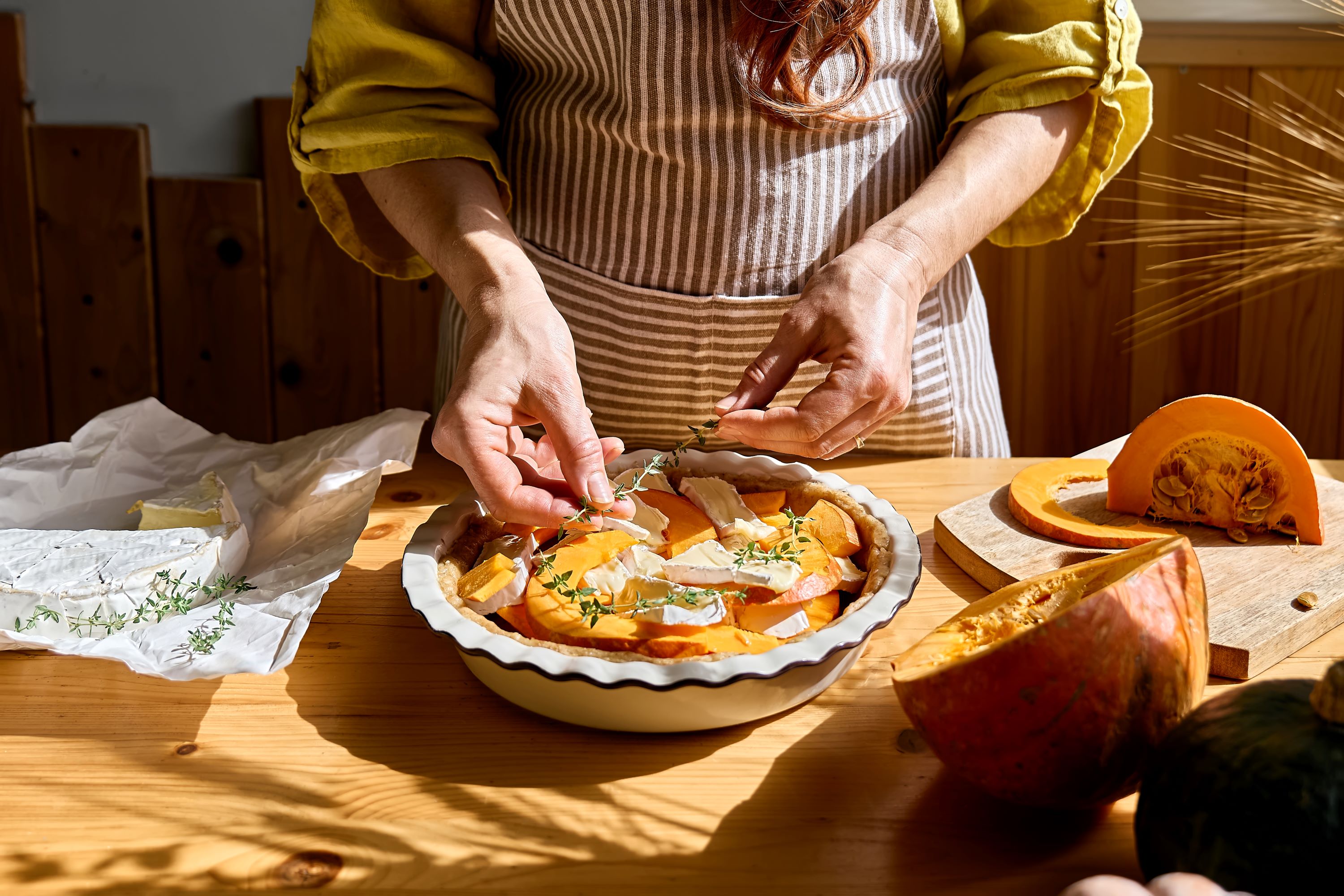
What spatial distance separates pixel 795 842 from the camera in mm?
734

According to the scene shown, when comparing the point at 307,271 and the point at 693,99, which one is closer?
the point at 693,99

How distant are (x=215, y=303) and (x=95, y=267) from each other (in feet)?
0.90

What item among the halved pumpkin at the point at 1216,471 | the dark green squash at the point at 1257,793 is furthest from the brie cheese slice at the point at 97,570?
the halved pumpkin at the point at 1216,471

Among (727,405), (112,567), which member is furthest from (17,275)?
(727,405)

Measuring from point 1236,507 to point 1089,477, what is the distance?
18 centimetres

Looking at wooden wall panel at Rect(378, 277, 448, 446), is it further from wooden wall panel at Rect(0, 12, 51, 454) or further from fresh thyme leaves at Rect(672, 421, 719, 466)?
fresh thyme leaves at Rect(672, 421, 719, 466)

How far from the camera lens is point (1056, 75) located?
1374mm

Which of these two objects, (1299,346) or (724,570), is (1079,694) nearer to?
(724,570)

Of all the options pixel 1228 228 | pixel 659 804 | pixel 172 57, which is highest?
pixel 172 57

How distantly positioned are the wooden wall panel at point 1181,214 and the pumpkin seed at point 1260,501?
1404 mm

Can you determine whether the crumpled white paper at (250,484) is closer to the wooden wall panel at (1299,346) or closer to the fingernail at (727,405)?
the fingernail at (727,405)

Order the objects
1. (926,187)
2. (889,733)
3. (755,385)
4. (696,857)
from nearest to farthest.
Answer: (696,857) < (889,733) < (755,385) < (926,187)

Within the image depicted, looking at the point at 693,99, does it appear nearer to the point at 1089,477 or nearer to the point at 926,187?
the point at 926,187

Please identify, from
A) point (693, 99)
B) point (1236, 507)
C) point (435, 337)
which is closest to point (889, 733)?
point (1236, 507)
